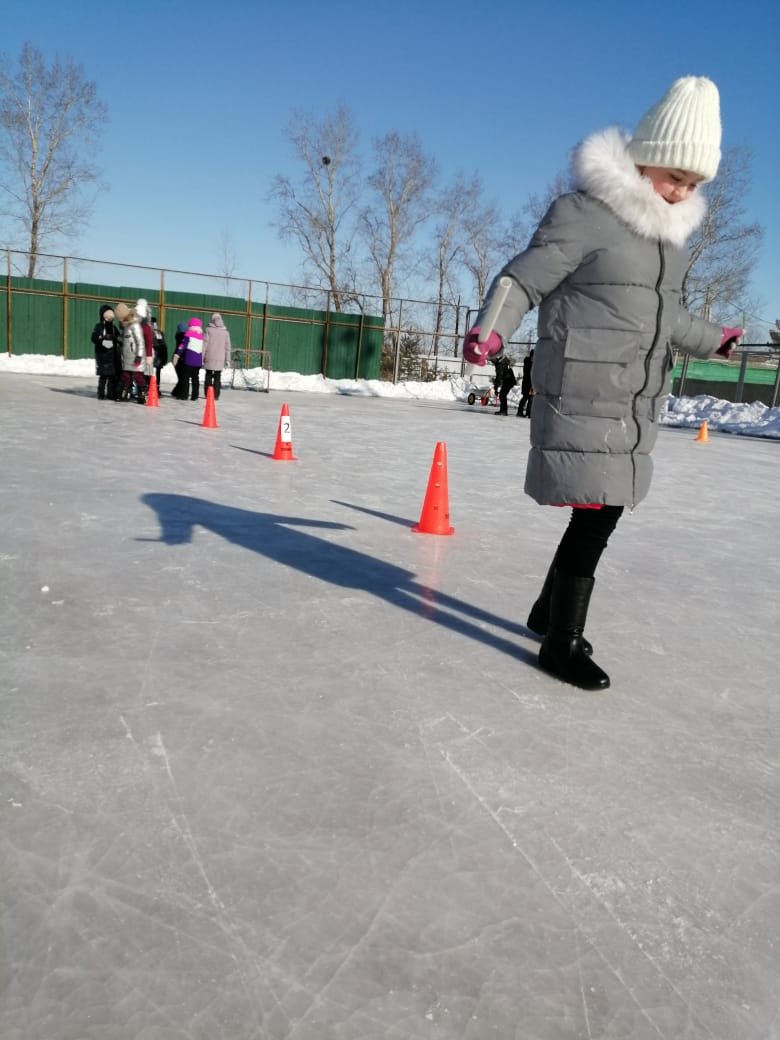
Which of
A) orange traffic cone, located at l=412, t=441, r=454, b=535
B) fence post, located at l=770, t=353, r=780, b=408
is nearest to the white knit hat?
orange traffic cone, located at l=412, t=441, r=454, b=535

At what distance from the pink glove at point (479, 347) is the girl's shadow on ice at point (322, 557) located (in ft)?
3.55

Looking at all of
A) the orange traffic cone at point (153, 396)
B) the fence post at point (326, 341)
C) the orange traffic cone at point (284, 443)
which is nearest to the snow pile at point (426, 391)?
the fence post at point (326, 341)

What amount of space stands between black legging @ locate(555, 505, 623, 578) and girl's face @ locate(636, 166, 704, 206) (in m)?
0.99

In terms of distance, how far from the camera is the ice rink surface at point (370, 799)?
1.30 metres

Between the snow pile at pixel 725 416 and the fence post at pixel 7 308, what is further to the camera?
the fence post at pixel 7 308

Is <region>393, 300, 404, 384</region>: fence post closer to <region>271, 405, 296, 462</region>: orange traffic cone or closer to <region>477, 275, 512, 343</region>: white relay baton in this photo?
<region>271, 405, 296, 462</region>: orange traffic cone

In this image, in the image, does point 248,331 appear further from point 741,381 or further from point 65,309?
point 741,381

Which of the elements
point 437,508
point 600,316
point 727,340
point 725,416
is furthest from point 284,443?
point 725,416

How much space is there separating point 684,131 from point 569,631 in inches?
62.0

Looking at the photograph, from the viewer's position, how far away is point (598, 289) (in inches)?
97.0

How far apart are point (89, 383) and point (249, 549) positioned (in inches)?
602

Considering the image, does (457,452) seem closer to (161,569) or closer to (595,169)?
(161,569)

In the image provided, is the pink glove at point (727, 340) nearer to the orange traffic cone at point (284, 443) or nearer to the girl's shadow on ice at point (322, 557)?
the girl's shadow on ice at point (322, 557)

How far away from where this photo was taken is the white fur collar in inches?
95.8
